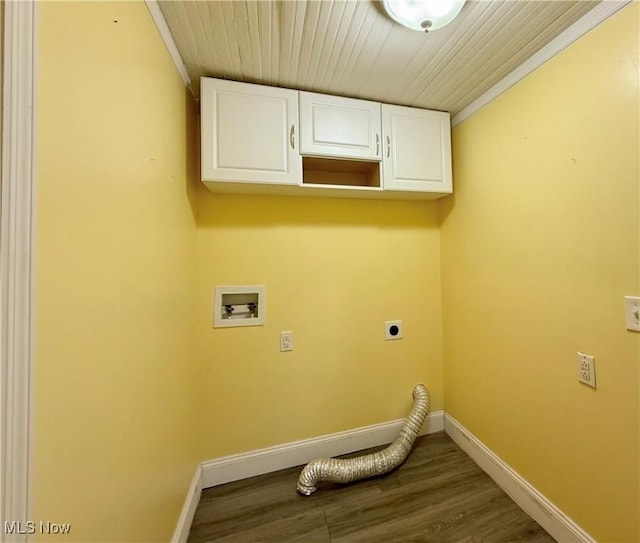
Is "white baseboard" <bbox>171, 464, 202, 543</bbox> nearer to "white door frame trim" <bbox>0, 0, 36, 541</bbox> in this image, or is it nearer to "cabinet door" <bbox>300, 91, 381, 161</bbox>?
"white door frame trim" <bbox>0, 0, 36, 541</bbox>

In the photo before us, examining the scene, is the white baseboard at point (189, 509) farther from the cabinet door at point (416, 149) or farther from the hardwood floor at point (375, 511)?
the cabinet door at point (416, 149)

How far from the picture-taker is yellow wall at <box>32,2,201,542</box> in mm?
532

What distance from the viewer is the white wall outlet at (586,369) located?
1075 mm

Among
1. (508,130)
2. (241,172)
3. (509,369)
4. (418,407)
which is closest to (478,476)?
(418,407)

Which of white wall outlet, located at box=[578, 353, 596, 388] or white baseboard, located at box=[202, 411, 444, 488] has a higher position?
white wall outlet, located at box=[578, 353, 596, 388]

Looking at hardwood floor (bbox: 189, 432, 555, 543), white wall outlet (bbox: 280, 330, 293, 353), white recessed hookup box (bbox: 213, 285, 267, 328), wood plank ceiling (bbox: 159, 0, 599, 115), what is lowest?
hardwood floor (bbox: 189, 432, 555, 543)

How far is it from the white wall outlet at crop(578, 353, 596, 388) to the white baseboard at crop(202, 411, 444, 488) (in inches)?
43.6

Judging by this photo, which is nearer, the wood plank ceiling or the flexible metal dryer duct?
the wood plank ceiling

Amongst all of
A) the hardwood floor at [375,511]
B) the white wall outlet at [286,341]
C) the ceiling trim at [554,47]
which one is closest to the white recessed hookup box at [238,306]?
the white wall outlet at [286,341]

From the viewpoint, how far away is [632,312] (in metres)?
0.95

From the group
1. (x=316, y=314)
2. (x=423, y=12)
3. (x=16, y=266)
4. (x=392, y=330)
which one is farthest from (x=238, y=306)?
(x=423, y=12)

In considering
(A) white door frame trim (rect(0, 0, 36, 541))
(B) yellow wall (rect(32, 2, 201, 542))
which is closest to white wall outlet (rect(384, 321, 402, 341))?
(B) yellow wall (rect(32, 2, 201, 542))

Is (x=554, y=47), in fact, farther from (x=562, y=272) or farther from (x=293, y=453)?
(x=293, y=453)

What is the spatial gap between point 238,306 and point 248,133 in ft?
3.39
